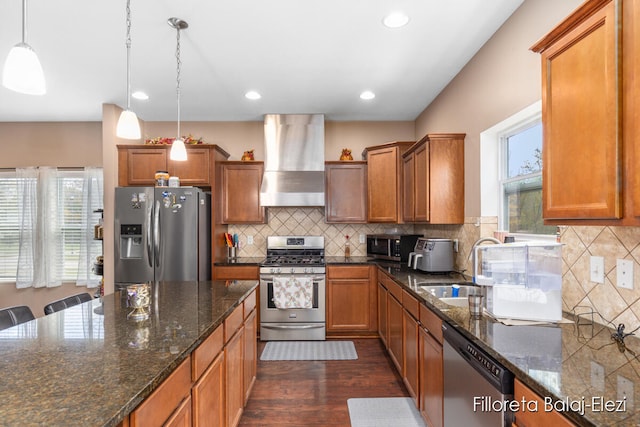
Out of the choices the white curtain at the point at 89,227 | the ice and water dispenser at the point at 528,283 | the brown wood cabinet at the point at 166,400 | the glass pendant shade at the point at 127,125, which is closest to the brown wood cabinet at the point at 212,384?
the brown wood cabinet at the point at 166,400

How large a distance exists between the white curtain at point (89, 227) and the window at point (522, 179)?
4830 mm

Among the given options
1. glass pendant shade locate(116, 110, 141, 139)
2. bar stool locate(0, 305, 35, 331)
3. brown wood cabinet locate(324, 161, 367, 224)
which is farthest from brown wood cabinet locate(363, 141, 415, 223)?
bar stool locate(0, 305, 35, 331)

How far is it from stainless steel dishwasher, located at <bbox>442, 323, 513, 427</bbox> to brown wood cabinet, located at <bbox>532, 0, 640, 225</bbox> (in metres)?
0.65

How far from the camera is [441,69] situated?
302 cm

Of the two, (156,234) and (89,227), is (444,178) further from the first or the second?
(89,227)

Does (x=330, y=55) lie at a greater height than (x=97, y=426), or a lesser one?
greater

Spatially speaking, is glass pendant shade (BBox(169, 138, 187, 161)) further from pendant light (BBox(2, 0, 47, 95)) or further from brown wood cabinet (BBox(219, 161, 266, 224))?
brown wood cabinet (BBox(219, 161, 266, 224))

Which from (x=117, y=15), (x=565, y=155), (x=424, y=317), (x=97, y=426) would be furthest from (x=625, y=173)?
(x=117, y=15)

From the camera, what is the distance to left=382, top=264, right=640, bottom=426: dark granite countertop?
881 millimetres

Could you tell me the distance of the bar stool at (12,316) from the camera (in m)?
1.80

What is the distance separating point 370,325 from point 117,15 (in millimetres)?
3692

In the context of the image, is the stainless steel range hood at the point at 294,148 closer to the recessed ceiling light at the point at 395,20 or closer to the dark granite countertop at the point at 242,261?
the dark granite countertop at the point at 242,261

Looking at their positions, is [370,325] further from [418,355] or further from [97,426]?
[97,426]

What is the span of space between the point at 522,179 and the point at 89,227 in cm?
505
